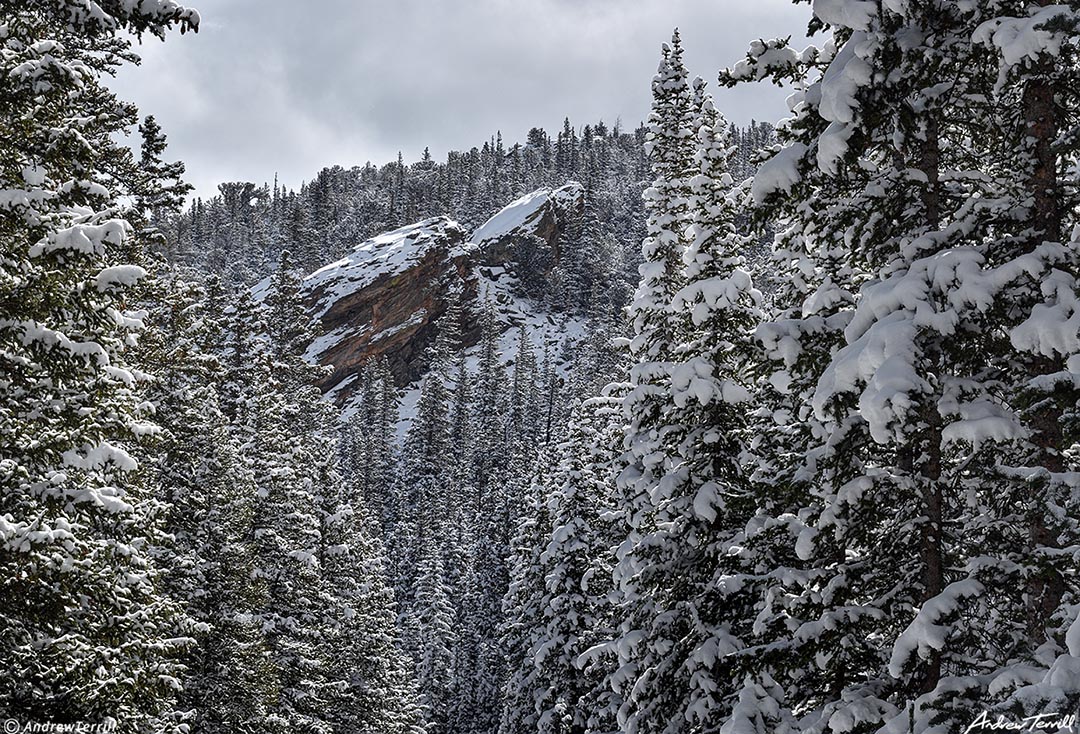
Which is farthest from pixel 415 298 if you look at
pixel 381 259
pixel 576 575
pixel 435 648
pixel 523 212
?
pixel 576 575

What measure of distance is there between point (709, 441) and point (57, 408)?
10.3 m

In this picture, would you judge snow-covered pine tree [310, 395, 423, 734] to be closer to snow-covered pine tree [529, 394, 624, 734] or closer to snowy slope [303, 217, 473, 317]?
snow-covered pine tree [529, 394, 624, 734]

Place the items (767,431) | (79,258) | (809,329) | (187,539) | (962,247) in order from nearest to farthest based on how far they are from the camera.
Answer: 1. (962,247)
2. (809,329)
3. (79,258)
4. (767,431)
5. (187,539)

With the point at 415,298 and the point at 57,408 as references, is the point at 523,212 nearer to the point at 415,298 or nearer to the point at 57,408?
the point at 415,298

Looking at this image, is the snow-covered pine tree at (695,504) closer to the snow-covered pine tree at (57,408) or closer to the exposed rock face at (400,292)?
the snow-covered pine tree at (57,408)

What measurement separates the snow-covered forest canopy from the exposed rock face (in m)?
87.7

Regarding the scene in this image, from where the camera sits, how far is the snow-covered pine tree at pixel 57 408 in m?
8.81

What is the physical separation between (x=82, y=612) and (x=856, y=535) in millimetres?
9360

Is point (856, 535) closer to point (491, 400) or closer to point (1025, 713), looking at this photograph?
point (1025, 713)

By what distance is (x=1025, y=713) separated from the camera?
5383mm

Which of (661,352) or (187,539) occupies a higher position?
(661,352)

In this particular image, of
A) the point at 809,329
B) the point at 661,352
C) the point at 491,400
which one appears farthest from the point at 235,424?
the point at 491,400

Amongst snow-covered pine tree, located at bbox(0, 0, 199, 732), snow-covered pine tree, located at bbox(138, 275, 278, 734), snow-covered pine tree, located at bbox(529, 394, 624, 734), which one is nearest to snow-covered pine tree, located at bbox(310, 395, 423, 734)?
snow-covered pine tree, located at bbox(138, 275, 278, 734)

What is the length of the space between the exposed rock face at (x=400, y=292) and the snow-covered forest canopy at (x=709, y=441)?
288 feet
